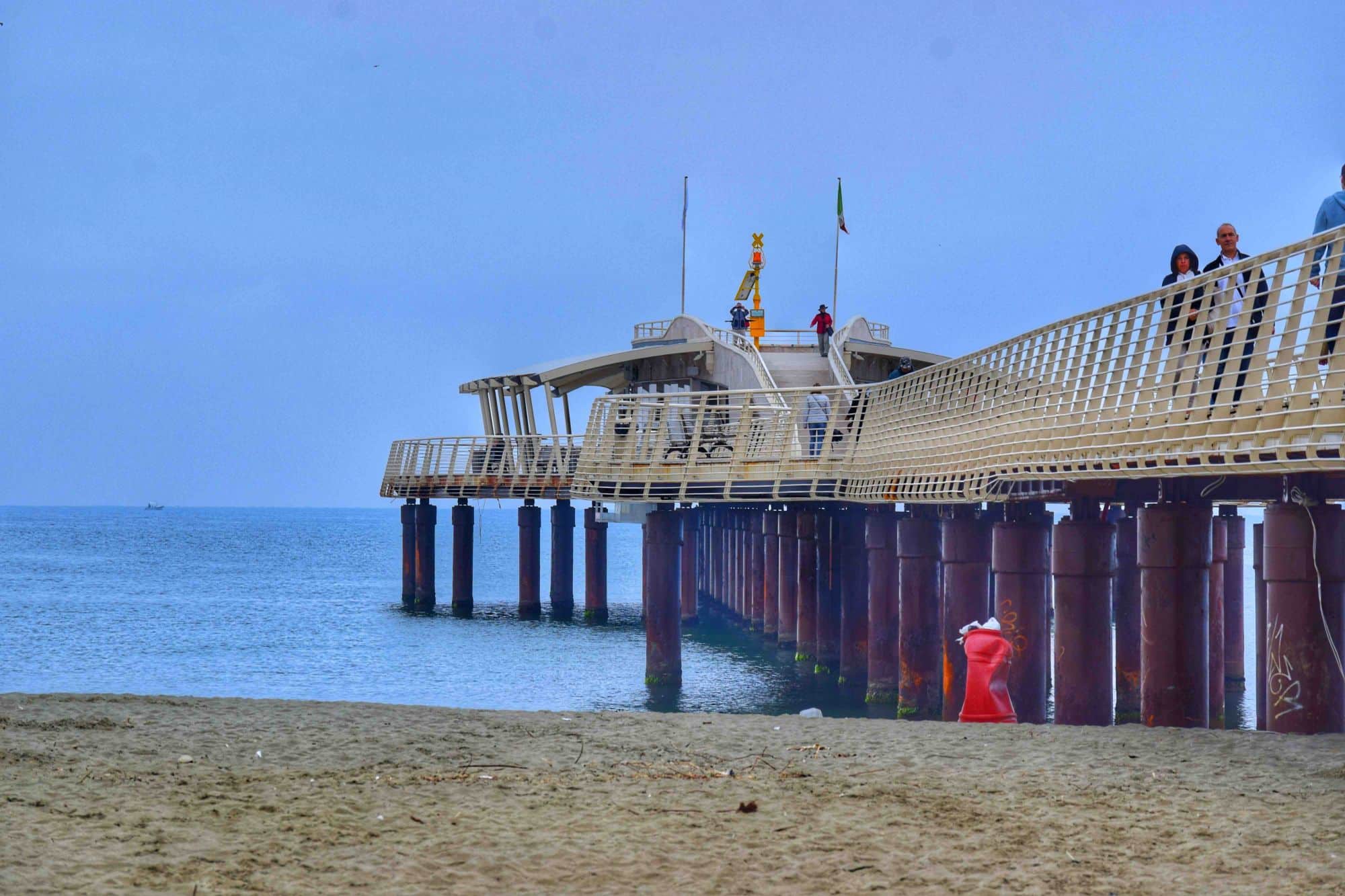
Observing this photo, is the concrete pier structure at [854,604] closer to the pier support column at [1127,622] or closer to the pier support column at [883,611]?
the pier support column at [883,611]

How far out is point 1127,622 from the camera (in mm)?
20625

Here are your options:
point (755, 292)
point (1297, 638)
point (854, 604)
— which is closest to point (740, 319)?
point (755, 292)

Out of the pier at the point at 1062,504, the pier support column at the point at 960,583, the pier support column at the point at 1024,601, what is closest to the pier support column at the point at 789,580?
the pier at the point at 1062,504

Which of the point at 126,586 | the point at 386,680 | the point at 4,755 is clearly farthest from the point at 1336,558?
the point at 126,586

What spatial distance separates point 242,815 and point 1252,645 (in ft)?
105

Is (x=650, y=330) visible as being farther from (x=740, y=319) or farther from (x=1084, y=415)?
(x=1084, y=415)

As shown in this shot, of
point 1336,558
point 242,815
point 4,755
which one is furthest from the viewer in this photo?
point 1336,558

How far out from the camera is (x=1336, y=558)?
11273mm

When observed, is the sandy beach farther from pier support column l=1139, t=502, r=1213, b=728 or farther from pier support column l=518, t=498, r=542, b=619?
pier support column l=518, t=498, r=542, b=619

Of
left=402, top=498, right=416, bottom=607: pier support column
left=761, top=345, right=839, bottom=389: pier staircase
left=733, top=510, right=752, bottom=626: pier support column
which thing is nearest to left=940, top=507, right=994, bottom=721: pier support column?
left=761, top=345, right=839, bottom=389: pier staircase

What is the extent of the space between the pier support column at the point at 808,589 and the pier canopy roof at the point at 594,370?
12046mm

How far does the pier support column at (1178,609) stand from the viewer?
12.2 metres

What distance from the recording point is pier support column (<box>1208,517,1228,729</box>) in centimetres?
1869

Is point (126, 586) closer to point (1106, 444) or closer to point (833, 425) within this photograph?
point (833, 425)
